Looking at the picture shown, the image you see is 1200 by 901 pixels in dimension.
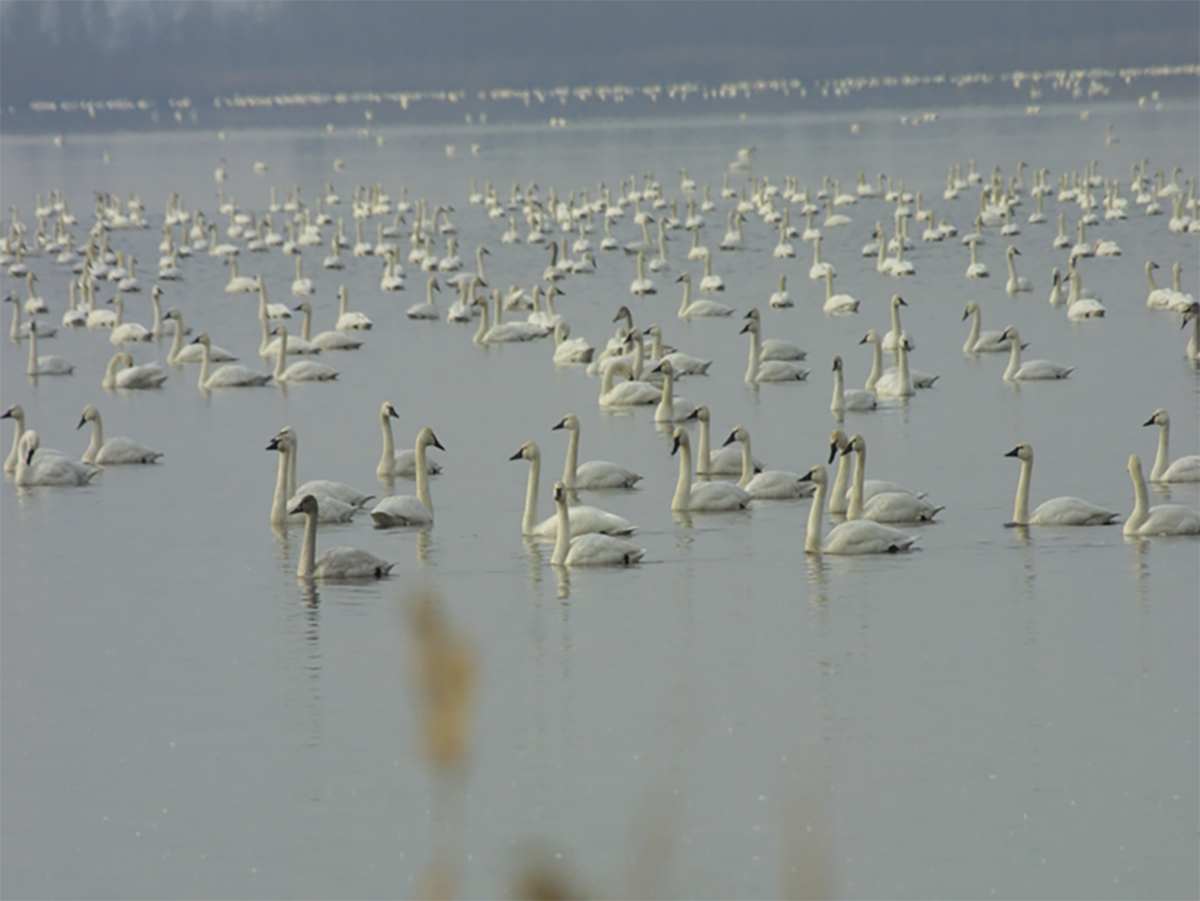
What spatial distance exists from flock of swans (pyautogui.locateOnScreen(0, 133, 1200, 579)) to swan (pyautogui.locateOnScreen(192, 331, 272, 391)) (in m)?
0.04

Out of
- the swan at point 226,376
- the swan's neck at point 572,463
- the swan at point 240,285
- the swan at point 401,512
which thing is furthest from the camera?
the swan at point 240,285

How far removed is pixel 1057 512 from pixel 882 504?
1.52 m

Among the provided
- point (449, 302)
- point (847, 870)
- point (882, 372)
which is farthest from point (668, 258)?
point (847, 870)

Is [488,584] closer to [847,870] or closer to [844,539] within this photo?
[844,539]

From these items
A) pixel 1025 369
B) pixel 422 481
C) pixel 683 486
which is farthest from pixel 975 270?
pixel 422 481

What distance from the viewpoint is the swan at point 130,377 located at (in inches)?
1164

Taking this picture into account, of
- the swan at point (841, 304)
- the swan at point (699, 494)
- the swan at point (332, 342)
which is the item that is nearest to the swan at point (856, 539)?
the swan at point (699, 494)

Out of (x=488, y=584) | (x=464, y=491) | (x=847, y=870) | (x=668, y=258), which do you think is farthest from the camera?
(x=668, y=258)

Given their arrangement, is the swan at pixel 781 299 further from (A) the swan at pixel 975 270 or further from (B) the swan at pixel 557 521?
(B) the swan at pixel 557 521

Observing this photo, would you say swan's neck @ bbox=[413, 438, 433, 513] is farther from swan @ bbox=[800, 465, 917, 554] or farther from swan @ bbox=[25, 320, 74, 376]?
swan @ bbox=[25, 320, 74, 376]

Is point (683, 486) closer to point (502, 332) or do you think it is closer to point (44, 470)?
point (44, 470)

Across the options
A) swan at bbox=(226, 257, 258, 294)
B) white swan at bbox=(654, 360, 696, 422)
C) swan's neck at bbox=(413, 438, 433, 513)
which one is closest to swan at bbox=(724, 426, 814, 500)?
swan's neck at bbox=(413, 438, 433, 513)

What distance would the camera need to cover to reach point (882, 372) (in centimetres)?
2728

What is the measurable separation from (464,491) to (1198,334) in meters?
12.5
